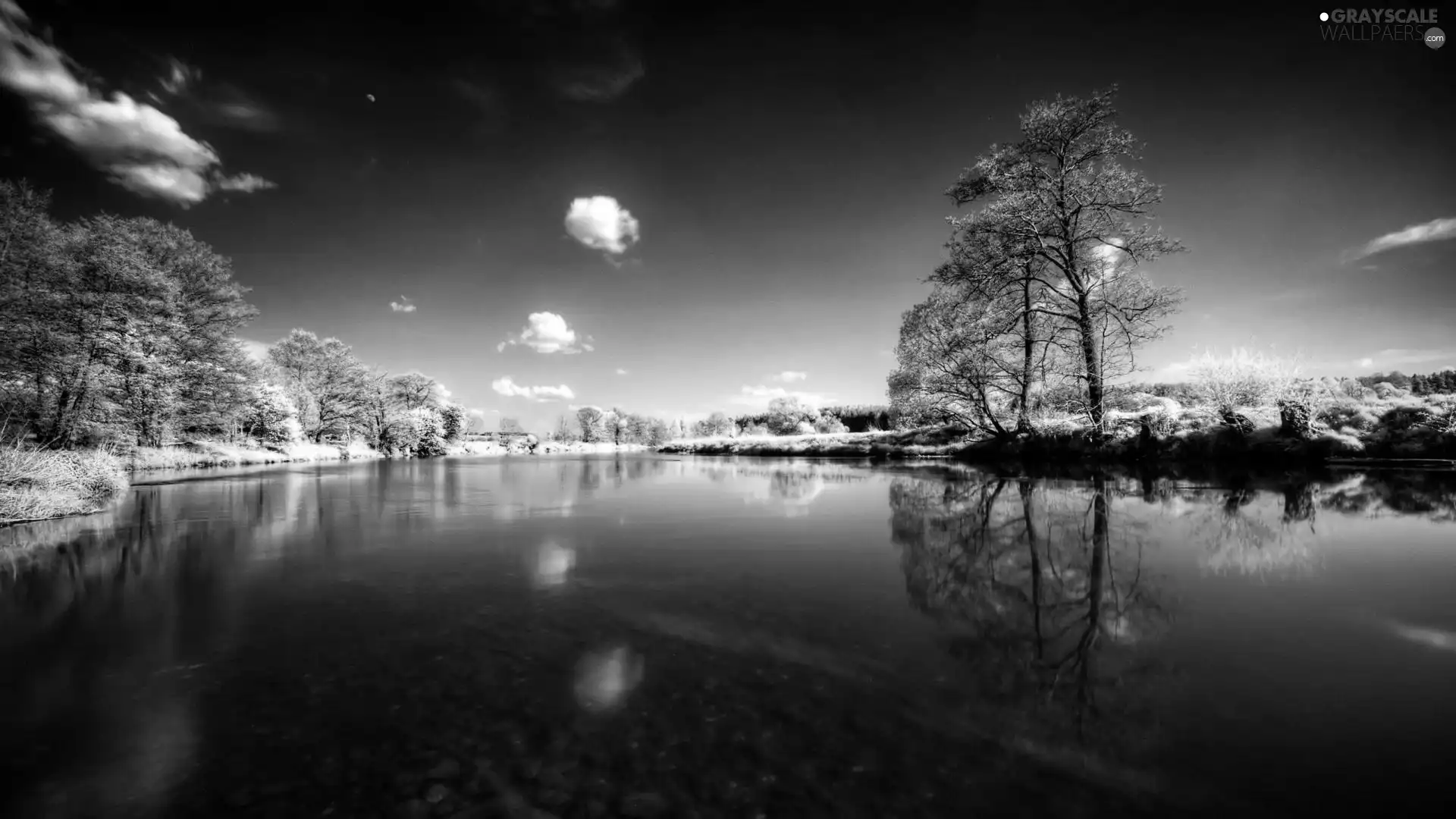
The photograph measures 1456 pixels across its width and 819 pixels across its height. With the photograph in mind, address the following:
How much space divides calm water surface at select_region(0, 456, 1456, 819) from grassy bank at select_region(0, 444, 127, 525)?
4.14 metres

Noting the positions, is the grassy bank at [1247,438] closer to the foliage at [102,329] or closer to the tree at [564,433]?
the foliage at [102,329]

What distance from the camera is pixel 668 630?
12.3ft

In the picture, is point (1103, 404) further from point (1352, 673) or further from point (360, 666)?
point (360, 666)

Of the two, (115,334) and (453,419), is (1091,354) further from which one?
(453,419)

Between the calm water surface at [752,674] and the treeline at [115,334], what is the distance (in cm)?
1439

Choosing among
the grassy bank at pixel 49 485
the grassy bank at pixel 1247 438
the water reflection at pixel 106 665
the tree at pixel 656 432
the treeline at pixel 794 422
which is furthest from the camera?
the tree at pixel 656 432

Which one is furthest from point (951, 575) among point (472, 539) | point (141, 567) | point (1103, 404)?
point (1103, 404)

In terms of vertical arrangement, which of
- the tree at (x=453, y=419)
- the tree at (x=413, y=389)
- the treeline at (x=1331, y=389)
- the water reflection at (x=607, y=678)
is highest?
the tree at (x=413, y=389)

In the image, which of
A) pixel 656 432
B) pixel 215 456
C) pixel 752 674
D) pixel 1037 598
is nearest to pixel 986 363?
pixel 1037 598

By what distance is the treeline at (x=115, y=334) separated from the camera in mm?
→ 17203

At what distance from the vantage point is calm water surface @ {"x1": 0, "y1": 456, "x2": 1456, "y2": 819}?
79.3 inches

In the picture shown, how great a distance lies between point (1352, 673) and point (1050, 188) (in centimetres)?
1594

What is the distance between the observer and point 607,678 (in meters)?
3.05

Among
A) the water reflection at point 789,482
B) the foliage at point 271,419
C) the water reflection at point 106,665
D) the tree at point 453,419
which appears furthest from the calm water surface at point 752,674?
the tree at point 453,419
